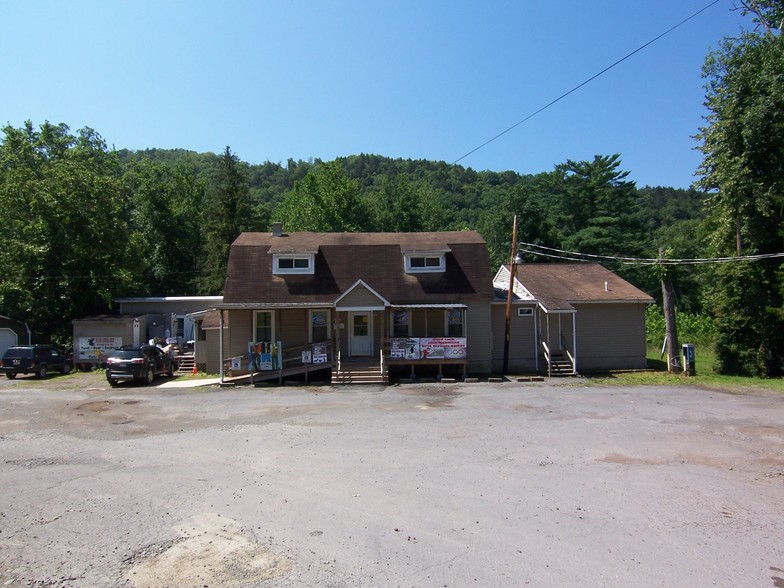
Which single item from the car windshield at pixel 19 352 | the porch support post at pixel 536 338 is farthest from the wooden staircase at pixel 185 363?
the porch support post at pixel 536 338

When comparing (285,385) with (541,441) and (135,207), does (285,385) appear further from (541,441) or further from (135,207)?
(135,207)

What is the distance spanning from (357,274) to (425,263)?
3.47 m

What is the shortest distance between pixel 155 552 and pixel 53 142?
56.3 m

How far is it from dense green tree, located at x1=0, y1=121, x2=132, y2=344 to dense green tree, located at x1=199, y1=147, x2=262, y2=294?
425 inches

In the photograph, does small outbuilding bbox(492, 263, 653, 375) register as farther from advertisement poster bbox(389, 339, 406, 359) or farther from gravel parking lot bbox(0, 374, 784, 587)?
gravel parking lot bbox(0, 374, 784, 587)

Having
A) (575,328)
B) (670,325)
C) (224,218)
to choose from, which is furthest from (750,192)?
(224,218)

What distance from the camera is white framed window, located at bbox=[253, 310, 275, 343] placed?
87.6 feet

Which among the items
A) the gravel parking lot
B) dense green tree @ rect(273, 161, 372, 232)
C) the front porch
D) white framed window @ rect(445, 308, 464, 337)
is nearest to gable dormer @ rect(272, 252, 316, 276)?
the front porch

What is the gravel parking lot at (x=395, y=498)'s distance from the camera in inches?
242

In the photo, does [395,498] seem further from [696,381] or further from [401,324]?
[696,381]

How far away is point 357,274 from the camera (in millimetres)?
27578

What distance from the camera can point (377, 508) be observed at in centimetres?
803

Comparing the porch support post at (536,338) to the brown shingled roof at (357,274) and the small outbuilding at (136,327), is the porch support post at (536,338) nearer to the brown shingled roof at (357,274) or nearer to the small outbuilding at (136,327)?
the brown shingled roof at (357,274)

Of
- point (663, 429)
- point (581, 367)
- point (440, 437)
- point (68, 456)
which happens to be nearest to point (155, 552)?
point (68, 456)
